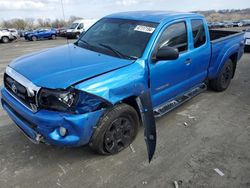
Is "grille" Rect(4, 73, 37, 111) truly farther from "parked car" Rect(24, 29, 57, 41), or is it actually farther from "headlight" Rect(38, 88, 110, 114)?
"parked car" Rect(24, 29, 57, 41)

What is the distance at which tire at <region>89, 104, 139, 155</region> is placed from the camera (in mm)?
3064

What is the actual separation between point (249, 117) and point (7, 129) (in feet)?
14.0

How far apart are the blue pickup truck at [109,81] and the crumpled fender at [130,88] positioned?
1cm

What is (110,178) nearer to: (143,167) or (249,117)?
(143,167)

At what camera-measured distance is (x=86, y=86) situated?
109 inches

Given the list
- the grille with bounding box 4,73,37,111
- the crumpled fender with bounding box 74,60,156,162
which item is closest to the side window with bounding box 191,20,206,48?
the crumpled fender with bounding box 74,60,156,162

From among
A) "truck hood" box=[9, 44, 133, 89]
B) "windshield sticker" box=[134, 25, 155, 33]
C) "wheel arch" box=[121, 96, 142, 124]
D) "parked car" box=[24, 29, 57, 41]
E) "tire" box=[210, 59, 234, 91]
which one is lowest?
"parked car" box=[24, 29, 57, 41]

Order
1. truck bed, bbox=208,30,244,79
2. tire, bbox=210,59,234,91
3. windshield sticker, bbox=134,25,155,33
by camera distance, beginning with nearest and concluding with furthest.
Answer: windshield sticker, bbox=134,25,155,33 < truck bed, bbox=208,30,244,79 < tire, bbox=210,59,234,91

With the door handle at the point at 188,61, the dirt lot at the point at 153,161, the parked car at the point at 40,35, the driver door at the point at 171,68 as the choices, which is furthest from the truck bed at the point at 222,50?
the parked car at the point at 40,35

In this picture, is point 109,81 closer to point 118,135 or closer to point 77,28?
point 118,135

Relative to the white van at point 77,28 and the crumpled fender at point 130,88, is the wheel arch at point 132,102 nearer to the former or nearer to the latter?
the crumpled fender at point 130,88

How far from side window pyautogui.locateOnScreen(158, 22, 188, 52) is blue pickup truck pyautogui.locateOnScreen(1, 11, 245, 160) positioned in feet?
0.05

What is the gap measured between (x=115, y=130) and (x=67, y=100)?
870 mm

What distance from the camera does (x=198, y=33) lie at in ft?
15.2
